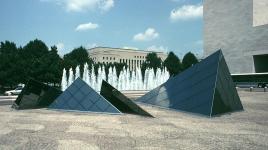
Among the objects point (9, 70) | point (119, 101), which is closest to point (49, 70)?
point (9, 70)

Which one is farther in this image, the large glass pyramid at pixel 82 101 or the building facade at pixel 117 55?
the building facade at pixel 117 55

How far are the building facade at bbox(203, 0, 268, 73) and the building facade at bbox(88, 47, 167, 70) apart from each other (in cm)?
6007

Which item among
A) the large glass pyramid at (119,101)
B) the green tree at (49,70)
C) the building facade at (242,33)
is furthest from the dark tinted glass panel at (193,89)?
the building facade at (242,33)

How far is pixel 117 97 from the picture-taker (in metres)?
19.1

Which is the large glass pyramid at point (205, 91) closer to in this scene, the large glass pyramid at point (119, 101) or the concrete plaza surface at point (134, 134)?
the concrete plaza surface at point (134, 134)

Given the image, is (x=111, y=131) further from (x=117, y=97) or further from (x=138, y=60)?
(x=138, y=60)

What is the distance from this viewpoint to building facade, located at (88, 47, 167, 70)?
453 feet

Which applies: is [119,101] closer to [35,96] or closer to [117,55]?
[35,96]

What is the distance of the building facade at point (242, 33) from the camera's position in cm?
7306

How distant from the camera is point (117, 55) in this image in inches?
5645

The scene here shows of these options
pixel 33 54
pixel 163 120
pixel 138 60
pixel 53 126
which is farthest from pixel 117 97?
pixel 138 60

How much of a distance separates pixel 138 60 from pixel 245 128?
5531 inches

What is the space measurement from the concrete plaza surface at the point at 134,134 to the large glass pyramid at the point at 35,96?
652 centimetres

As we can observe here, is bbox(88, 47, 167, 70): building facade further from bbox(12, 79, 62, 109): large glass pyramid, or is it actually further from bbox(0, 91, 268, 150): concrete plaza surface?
bbox(0, 91, 268, 150): concrete plaza surface
